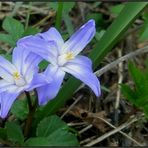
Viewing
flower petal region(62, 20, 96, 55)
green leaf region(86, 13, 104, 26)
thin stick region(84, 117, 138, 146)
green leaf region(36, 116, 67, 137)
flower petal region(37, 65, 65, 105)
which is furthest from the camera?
green leaf region(86, 13, 104, 26)

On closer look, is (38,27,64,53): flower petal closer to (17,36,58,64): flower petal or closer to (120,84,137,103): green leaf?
(17,36,58,64): flower petal

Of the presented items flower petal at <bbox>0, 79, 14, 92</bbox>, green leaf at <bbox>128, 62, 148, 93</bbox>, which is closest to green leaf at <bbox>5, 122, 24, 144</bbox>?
flower petal at <bbox>0, 79, 14, 92</bbox>

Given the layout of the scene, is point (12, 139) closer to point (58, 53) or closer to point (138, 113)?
point (58, 53)

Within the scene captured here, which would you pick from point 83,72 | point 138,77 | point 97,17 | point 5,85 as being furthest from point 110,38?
point 97,17

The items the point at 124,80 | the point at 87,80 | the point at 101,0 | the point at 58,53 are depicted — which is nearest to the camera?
the point at 87,80

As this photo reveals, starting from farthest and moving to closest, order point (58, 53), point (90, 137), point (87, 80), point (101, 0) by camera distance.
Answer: point (101, 0) < point (90, 137) < point (58, 53) < point (87, 80)

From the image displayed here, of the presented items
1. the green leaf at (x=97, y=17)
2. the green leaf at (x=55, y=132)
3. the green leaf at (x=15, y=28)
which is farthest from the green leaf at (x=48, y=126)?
the green leaf at (x=97, y=17)

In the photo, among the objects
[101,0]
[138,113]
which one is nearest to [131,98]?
[138,113]
